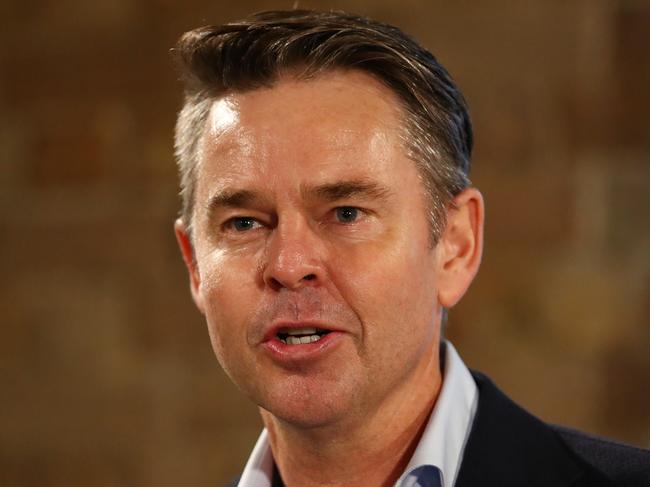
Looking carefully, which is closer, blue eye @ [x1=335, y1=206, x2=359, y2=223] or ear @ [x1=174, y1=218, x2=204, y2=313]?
blue eye @ [x1=335, y1=206, x2=359, y2=223]

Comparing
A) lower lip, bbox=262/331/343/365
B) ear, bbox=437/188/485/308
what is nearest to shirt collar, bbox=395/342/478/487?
ear, bbox=437/188/485/308

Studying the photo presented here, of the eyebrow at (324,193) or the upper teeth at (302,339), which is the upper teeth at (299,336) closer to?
the upper teeth at (302,339)

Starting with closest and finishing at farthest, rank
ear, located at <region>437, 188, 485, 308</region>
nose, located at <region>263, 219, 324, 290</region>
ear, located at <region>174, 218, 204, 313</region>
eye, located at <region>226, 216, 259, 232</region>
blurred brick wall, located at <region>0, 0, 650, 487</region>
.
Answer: nose, located at <region>263, 219, 324, 290</region>
eye, located at <region>226, 216, 259, 232</region>
ear, located at <region>437, 188, 485, 308</region>
ear, located at <region>174, 218, 204, 313</region>
blurred brick wall, located at <region>0, 0, 650, 487</region>

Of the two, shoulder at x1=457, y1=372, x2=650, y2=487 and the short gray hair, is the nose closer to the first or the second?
the short gray hair

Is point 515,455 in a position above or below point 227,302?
below

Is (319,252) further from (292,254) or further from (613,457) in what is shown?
(613,457)

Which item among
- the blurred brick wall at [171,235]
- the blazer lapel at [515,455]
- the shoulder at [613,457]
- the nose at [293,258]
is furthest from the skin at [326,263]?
the blurred brick wall at [171,235]

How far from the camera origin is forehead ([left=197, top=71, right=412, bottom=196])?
2.02 meters

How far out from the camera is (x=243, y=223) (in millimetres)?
2104

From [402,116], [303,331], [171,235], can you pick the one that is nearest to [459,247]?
[402,116]

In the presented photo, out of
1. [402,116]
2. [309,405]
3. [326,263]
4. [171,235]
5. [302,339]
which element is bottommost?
[171,235]

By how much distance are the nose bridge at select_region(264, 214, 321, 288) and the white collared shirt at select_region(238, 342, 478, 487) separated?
15.2 inches

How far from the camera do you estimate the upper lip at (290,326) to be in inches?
77.9

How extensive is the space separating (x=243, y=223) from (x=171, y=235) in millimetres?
2051
